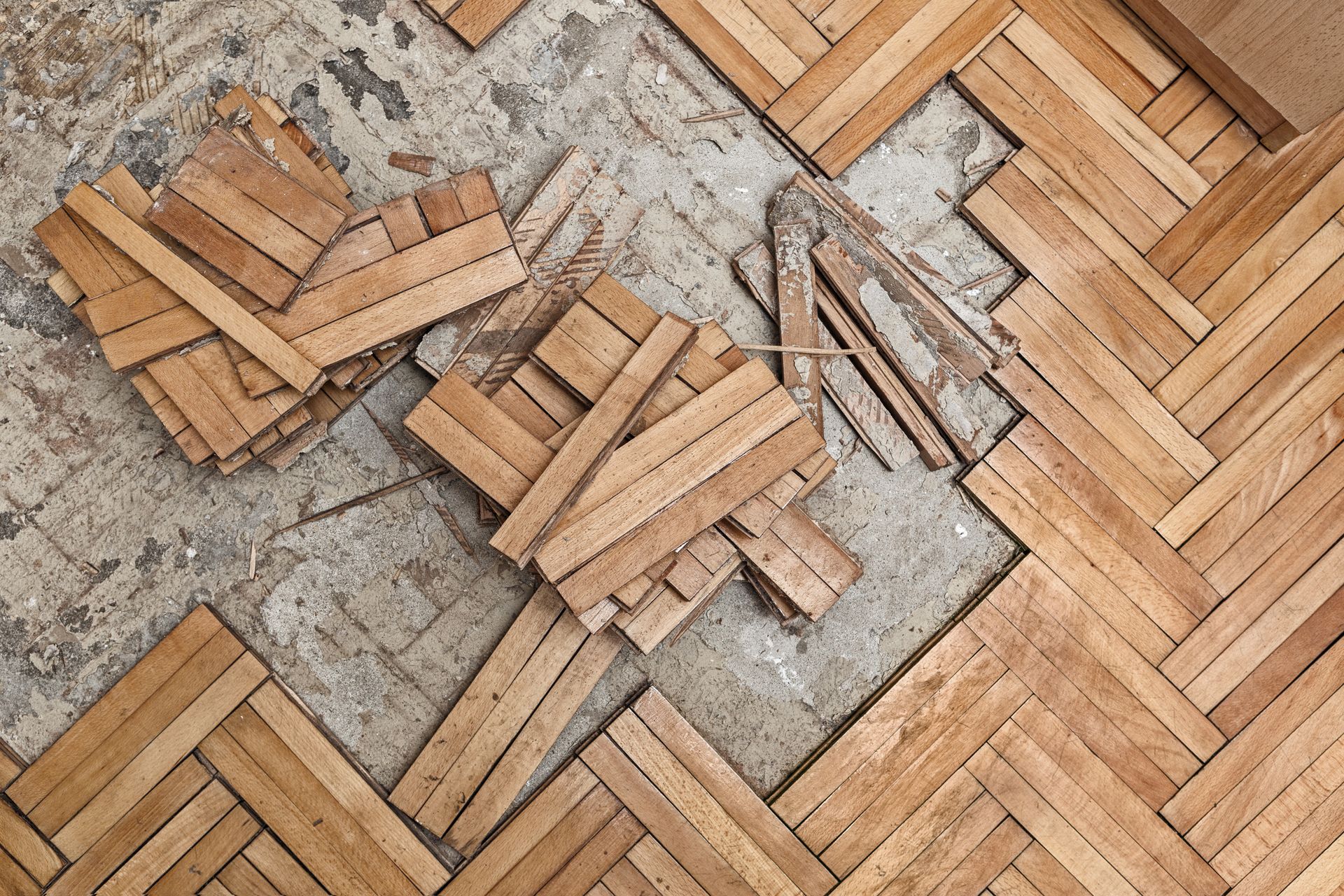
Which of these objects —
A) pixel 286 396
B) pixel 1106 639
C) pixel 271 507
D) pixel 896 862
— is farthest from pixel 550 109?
pixel 896 862

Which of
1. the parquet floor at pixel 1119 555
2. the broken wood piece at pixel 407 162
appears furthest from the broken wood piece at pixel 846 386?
the broken wood piece at pixel 407 162

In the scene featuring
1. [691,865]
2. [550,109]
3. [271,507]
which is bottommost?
[691,865]

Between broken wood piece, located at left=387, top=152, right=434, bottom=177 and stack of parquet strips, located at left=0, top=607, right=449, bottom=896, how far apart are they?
1.35 m

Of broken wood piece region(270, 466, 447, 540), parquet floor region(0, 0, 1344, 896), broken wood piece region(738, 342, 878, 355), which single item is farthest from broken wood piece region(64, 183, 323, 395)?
parquet floor region(0, 0, 1344, 896)

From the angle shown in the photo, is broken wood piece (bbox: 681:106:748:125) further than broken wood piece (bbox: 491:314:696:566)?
Yes

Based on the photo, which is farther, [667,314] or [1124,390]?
[1124,390]

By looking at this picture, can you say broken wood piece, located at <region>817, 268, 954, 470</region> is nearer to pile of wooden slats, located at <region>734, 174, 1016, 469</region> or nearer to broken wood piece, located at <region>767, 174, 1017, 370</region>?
pile of wooden slats, located at <region>734, 174, 1016, 469</region>

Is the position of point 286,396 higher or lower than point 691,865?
higher

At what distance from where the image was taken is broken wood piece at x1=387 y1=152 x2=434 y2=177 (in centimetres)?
249

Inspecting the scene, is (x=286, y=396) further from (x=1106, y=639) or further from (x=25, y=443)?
(x=1106, y=639)

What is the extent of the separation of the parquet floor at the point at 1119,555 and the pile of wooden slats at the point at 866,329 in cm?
14

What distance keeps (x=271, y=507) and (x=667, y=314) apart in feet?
4.03

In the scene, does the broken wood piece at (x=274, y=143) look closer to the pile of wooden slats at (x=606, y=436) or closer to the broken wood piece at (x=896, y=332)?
the pile of wooden slats at (x=606, y=436)

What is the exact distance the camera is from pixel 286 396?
89.3 inches
